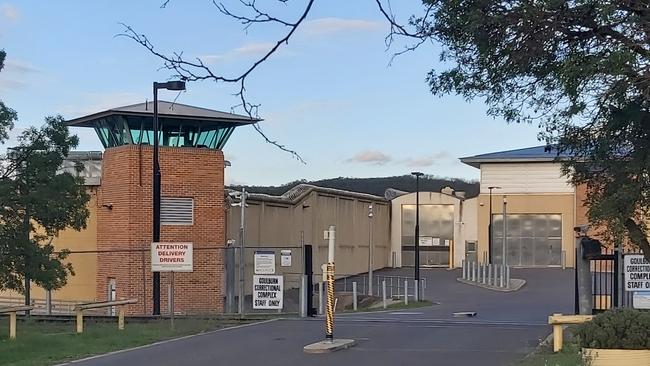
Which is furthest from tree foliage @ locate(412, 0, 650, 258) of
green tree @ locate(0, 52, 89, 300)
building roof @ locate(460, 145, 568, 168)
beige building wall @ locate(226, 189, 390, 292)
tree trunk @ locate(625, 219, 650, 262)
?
building roof @ locate(460, 145, 568, 168)

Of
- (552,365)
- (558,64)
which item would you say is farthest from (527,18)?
(552,365)

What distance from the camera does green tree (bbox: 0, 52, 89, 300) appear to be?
25.9 m

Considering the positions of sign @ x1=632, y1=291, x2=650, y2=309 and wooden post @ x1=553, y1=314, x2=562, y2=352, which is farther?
sign @ x1=632, y1=291, x2=650, y2=309

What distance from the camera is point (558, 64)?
464 inches

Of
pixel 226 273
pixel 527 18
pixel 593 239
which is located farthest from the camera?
pixel 226 273

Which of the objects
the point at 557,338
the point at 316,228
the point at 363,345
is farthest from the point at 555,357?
the point at 316,228

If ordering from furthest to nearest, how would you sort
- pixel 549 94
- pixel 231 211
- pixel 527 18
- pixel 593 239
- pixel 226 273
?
pixel 231 211 < pixel 226 273 < pixel 593 239 < pixel 549 94 < pixel 527 18

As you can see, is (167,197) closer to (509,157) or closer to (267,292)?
(267,292)

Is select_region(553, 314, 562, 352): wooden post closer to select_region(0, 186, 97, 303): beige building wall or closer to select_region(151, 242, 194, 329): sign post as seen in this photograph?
select_region(151, 242, 194, 329): sign post

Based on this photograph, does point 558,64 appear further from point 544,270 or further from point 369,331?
point 544,270

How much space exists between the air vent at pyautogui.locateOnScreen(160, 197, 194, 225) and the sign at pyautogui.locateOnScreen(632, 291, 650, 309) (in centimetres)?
2118

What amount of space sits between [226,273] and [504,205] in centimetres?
3176

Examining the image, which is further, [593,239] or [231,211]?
[231,211]

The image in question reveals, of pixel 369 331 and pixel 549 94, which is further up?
pixel 549 94
